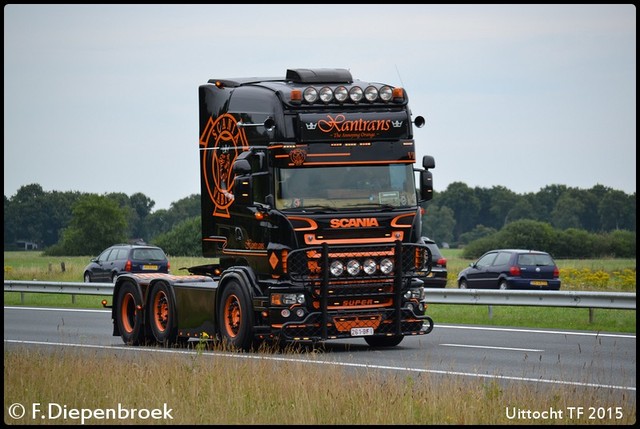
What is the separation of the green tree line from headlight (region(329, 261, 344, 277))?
53.3 m

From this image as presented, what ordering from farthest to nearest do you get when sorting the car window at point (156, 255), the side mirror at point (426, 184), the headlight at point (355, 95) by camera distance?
the car window at point (156, 255) < the side mirror at point (426, 184) < the headlight at point (355, 95)

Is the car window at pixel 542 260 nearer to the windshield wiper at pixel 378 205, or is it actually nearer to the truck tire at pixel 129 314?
the truck tire at pixel 129 314

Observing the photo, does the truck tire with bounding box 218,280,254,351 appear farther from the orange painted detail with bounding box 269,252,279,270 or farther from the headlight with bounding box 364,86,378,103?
the headlight with bounding box 364,86,378,103

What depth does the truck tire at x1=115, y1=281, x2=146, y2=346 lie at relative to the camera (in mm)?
20625

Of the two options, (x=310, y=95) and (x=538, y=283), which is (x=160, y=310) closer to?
(x=310, y=95)

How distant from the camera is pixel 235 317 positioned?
1847cm

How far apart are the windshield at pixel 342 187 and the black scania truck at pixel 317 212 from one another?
0.01m

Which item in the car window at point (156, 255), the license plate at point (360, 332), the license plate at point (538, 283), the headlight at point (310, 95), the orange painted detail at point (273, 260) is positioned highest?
the headlight at point (310, 95)

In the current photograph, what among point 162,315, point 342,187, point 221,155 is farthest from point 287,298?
point 162,315

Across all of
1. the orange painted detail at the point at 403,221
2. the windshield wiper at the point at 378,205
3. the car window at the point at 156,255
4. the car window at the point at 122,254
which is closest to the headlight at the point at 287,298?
the windshield wiper at the point at 378,205

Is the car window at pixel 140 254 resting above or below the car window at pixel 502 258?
above

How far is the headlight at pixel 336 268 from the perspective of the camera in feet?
58.8

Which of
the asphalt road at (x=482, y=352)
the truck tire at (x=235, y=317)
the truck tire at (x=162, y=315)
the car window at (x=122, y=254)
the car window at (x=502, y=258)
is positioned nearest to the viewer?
the asphalt road at (x=482, y=352)

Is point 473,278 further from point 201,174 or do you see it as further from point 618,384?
point 618,384
